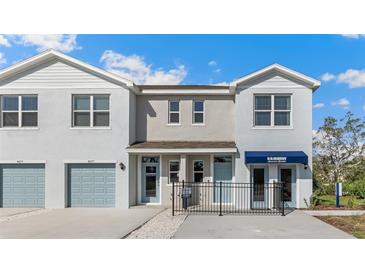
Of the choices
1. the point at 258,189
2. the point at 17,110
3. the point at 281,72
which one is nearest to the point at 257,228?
the point at 258,189

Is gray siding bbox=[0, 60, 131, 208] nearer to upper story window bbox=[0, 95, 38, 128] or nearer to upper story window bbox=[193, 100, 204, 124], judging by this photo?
upper story window bbox=[0, 95, 38, 128]

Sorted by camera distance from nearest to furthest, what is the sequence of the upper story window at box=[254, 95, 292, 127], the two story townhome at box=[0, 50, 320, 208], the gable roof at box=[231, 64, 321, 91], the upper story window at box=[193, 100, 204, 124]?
1. the gable roof at box=[231, 64, 321, 91]
2. the two story townhome at box=[0, 50, 320, 208]
3. the upper story window at box=[254, 95, 292, 127]
4. the upper story window at box=[193, 100, 204, 124]

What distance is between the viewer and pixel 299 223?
11.9 m

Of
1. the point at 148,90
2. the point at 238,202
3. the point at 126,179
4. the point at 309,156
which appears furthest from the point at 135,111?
the point at 309,156

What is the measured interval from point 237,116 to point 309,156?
416 cm

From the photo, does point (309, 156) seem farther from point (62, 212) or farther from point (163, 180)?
point (62, 212)

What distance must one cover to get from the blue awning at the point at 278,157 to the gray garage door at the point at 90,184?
7175 mm

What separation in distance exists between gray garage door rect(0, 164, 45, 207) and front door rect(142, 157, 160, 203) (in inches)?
209

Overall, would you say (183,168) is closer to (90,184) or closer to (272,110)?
(90,184)

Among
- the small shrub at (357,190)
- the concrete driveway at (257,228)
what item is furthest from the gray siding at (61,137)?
the small shrub at (357,190)

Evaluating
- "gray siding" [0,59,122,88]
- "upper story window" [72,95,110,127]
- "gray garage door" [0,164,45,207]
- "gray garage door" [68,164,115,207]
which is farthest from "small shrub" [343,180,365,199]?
"gray garage door" [0,164,45,207]

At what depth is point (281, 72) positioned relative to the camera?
1568 cm

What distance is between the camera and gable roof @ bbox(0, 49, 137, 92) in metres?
15.8

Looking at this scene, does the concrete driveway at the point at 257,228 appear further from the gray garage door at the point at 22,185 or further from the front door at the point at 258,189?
the gray garage door at the point at 22,185
